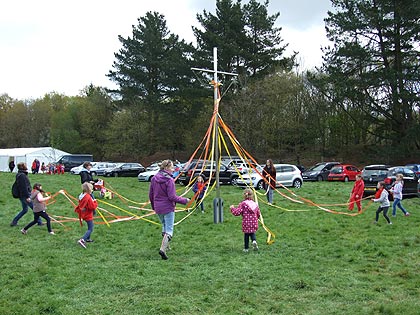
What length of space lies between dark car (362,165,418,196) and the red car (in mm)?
7761

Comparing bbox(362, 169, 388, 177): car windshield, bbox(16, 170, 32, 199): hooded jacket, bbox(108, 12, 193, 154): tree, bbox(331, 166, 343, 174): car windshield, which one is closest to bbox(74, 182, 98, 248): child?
bbox(16, 170, 32, 199): hooded jacket

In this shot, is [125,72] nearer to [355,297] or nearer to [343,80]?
[343,80]

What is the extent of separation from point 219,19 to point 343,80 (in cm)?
1228

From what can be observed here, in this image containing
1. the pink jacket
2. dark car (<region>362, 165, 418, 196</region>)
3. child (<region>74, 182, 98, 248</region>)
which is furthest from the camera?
dark car (<region>362, 165, 418, 196</region>)

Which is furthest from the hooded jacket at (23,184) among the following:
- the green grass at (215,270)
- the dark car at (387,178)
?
the dark car at (387,178)

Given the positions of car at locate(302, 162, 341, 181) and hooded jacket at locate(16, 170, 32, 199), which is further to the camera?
car at locate(302, 162, 341, 181)

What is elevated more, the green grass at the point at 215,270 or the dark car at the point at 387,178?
the dark car at the point at 387,178

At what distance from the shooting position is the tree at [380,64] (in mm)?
30125

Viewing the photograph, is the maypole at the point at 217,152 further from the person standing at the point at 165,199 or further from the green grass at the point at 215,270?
the person standing at the point at 165,199

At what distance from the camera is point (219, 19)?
125 ft

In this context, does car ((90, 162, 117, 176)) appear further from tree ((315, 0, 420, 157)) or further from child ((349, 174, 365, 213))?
child ((349, 174, 365, 213))

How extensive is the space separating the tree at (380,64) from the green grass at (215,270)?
72.3 feet

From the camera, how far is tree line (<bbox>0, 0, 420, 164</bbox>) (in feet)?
103

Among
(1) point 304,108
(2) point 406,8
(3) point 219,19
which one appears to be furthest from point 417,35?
(3) point 219,19
